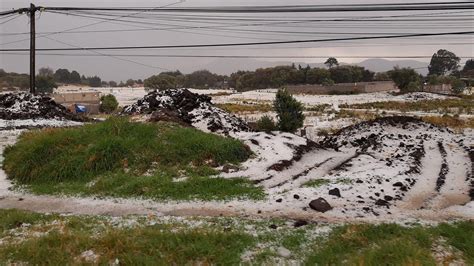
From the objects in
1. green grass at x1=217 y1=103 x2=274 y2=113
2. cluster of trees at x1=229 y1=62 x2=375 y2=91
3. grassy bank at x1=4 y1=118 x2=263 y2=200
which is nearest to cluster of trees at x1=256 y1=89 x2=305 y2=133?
grassy bank at x1=4 y1=118 x2=263 y2=200

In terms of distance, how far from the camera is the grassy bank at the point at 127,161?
10820mm

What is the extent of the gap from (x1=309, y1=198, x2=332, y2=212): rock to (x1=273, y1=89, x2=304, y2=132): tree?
11208 millimetres

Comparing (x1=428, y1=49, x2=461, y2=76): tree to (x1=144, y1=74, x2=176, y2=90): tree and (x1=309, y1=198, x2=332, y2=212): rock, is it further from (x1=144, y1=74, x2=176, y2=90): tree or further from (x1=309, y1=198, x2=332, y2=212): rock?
(x1=309, y1=198, x2=332, y2=212): rock

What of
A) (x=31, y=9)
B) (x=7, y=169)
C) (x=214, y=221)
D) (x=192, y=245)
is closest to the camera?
(x=192, y=245)

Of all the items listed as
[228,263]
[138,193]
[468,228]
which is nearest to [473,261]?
[468,228]

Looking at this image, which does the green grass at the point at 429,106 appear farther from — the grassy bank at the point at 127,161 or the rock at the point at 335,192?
the rock at the point at 335,192

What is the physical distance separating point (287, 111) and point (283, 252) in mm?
13938

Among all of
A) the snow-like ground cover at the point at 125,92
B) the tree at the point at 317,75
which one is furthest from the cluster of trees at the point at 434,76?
the snow-like ground cover at the point at 125,92

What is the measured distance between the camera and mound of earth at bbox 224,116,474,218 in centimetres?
962

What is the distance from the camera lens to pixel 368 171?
11.8 meters

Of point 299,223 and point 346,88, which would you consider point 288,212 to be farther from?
point 346,88

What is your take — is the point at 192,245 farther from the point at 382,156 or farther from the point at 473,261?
the point at 382,156

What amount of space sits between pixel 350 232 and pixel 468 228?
7.32 ft

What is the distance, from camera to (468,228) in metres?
7.71
